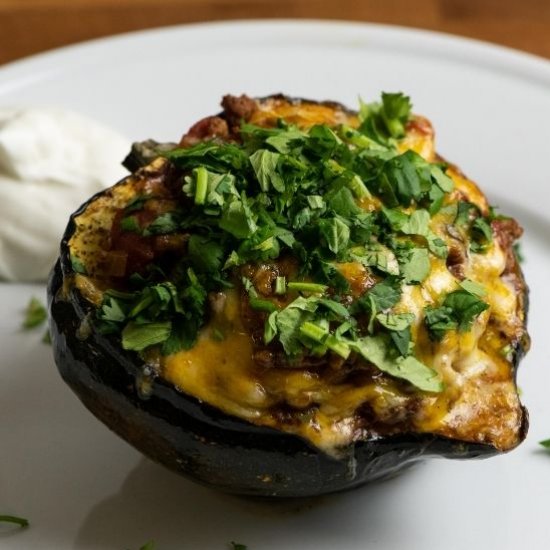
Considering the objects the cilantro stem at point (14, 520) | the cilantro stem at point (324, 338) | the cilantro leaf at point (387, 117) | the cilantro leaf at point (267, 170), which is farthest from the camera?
the cilantro leaf at point (387, 117)

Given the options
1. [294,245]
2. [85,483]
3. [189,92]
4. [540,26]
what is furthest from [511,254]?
[540,26]

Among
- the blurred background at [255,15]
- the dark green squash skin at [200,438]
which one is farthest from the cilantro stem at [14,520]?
the blurred background at [255,15]

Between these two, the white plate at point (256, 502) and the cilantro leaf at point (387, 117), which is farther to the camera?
the cilantro leaf at point (387, 117)

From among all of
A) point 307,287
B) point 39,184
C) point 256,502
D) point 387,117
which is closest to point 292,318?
point 307,287

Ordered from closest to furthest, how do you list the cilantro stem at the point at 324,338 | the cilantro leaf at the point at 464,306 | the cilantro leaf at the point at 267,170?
the cilantro stem at the point at 324,338
the cilantro leaf at the point at 464,306
the cilantro leaf at the point at 267,170

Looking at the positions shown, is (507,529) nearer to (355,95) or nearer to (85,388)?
(85,388)

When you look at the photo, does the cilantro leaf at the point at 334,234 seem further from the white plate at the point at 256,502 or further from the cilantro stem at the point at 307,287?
the white plate at the point at 256,502

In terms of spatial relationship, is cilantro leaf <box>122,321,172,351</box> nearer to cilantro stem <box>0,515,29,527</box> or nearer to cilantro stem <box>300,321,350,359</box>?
cilantro stem <box>300,321,350,359</box>
